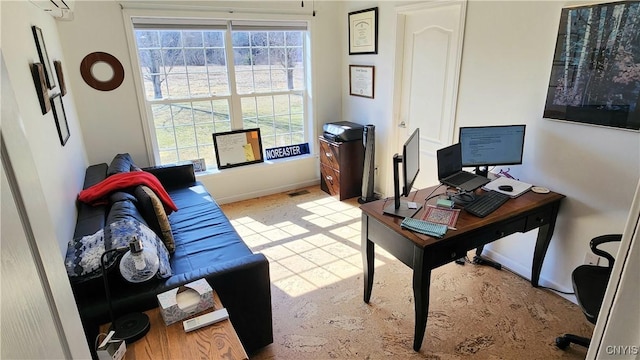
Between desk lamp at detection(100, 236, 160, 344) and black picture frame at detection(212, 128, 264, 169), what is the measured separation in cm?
242

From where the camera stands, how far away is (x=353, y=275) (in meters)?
2.71

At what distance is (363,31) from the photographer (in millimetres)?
3766

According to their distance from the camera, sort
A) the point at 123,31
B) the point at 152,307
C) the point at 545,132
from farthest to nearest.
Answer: the point at 123,31
the point at 545,132
the point at 152,307

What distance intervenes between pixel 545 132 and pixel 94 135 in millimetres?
3760

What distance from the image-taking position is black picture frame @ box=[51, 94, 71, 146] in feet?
6.95

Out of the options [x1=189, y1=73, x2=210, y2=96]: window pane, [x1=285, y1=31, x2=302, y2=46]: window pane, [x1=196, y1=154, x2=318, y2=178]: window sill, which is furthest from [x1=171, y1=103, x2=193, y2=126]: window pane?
[x1=285, y1=31, x2=302, y2=46]: window pane

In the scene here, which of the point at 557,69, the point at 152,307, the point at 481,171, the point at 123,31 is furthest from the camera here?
the point at 123,31

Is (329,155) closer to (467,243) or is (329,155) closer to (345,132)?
(345,132)

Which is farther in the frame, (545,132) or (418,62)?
(418,62)

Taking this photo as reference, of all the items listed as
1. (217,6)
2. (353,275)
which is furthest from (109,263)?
(217,6)

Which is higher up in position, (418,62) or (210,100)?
(418,62)

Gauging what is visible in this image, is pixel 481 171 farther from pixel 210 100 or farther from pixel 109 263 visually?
pixel 210 100

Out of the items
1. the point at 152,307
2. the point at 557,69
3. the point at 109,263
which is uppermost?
the point at 557,69

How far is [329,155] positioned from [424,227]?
2.30 metres
